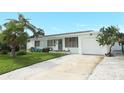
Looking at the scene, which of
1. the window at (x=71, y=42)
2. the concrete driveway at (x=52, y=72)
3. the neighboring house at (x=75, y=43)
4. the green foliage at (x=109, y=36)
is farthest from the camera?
the window at (x=71, y=42)

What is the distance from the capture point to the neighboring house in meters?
19.4

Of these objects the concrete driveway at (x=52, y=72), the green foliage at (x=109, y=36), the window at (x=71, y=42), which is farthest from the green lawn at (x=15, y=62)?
the window at (x=71, y=42)

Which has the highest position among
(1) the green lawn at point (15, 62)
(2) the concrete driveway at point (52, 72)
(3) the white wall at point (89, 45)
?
(3) the white wall at point (89, 45)

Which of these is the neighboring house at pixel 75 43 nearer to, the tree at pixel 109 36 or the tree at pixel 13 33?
the tree at pixel 109 36

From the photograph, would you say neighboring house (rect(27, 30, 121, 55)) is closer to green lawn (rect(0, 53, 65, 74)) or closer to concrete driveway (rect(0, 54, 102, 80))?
green lawn (rect(0, 53, 65, 74))

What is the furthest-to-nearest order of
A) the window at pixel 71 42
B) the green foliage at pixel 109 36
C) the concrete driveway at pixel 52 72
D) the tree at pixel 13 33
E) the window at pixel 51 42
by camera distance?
the window at pixel 51 42 < the window at pixel 71 42 < the green foliage at pixel 109 36 < the tree at pixel 13 33 < the concrete driveway at pixel 52 72

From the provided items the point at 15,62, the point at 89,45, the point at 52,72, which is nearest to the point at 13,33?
Answer: the point at 15,62

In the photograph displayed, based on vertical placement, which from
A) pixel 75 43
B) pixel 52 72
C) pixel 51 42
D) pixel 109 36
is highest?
pixel 109 36

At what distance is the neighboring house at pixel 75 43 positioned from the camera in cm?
1939

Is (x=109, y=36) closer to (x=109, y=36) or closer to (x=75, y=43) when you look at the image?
(x=109, y=36)

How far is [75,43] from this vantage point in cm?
2150
